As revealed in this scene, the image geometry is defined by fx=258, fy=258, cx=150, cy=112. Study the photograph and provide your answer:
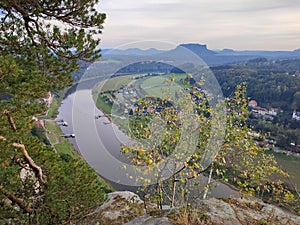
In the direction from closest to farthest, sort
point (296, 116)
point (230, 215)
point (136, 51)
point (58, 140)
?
point (230, 215) < point (136, 51) < point (58, 140) < point (296, 116)

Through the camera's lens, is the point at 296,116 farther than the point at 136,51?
Yes

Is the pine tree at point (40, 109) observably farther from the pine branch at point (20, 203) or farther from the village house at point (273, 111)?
the village house at point (273, 111)

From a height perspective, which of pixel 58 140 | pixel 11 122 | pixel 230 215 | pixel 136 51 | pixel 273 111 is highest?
pixel 136 51

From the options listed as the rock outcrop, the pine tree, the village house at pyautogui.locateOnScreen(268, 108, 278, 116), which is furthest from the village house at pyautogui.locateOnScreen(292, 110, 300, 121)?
the pine tree

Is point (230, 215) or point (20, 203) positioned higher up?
point (230, 215)

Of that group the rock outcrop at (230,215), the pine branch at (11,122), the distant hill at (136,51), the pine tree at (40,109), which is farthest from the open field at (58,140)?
the rock outcrop at (230,215)

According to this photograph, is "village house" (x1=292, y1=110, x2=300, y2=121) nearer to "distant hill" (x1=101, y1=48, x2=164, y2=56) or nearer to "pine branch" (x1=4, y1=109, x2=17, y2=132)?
"distant hill" (x1=101, y1=48, x2=164, y2=56)

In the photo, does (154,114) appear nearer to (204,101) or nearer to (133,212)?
(204,101)

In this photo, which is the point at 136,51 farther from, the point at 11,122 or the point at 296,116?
the point at 296,116

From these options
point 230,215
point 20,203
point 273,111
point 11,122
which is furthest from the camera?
point 273,111

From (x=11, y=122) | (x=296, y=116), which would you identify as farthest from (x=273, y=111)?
(x=11, y=122)

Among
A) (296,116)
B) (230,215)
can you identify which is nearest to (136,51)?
(230,215)
